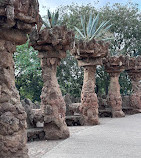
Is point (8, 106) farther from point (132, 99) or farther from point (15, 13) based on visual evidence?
point (132, 99)

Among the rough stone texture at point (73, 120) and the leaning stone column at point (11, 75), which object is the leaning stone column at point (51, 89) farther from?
the rough stone texture at point (73, 120)

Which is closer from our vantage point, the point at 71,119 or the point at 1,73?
the point at 1,73

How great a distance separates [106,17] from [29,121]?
15184 millimetres

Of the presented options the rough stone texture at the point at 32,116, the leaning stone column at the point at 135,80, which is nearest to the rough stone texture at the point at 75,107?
the rough stone texture at the point at 32,116

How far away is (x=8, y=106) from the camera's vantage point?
15.3ft

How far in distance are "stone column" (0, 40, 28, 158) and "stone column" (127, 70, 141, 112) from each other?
43.9 feet

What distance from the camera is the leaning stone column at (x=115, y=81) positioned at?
14266 millimetres

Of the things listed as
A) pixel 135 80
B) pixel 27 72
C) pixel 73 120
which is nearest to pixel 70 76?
pixel 27 72

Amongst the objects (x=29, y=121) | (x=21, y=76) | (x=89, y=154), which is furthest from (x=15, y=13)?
(x=21, y=76)

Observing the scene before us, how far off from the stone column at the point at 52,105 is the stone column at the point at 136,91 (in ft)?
33.3

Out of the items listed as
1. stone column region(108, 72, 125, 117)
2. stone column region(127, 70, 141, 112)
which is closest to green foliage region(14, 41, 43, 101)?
stone column region(108, 72, 125, 117)

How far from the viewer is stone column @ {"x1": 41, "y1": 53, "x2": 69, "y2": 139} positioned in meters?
7.97

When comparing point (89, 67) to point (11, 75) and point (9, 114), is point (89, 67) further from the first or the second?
point (9, 114)

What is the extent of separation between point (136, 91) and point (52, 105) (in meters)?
10.8
